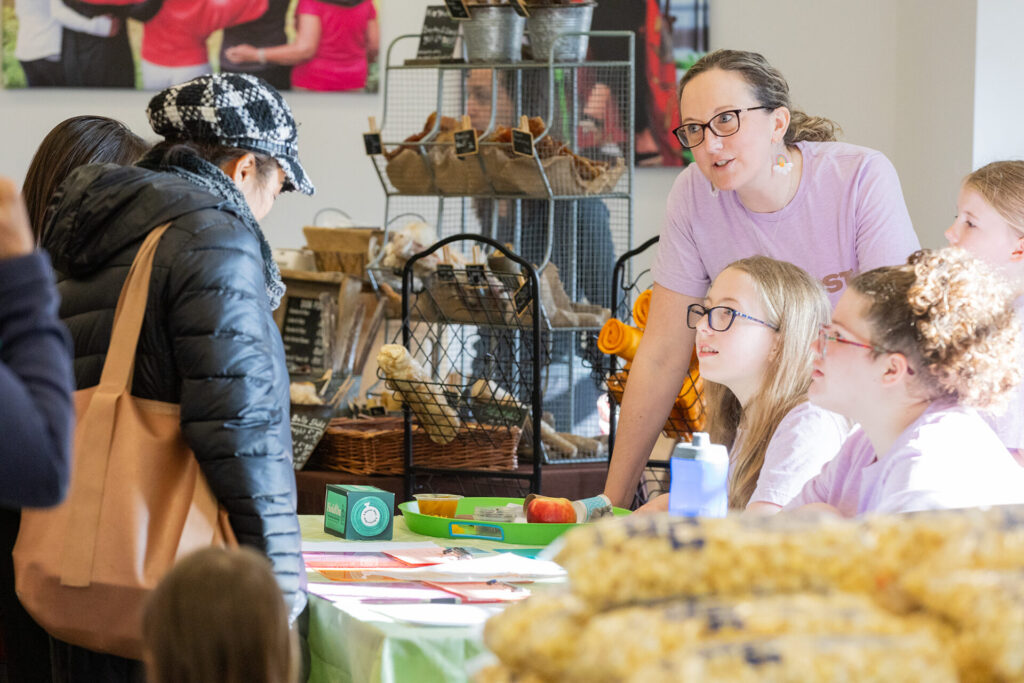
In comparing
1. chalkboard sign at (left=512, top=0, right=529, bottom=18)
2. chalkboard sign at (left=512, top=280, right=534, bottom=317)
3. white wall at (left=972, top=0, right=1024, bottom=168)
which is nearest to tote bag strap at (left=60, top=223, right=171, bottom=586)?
chalkboard sign at (left=512, top=280, right=534, bottom=317)

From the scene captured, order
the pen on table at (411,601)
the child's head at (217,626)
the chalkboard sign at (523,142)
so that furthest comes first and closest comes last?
the chalkboard sign at (523,142), the pen on table at (411,601), the child's head at (217,626)

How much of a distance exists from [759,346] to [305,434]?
1.55 metres

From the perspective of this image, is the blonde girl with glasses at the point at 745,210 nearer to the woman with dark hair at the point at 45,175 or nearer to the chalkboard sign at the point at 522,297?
the chalkboard sign at the point at 522,297

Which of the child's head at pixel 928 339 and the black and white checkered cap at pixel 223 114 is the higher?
the black and white checkered cap at pixel 223 114

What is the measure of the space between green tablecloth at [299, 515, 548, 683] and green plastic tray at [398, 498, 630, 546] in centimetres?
46

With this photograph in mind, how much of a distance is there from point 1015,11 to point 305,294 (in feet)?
9.53

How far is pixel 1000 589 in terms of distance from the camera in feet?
2.03

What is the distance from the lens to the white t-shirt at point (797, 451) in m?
1.89

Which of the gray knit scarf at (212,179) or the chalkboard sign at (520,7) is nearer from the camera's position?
the gray knit scarf at (212,179)

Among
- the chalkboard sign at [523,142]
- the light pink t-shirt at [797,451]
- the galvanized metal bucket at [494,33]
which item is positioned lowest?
the light pink t-shirt at [797,451]

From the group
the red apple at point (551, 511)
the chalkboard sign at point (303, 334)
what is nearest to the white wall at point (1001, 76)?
the chalkboard sign at point (303, 334)

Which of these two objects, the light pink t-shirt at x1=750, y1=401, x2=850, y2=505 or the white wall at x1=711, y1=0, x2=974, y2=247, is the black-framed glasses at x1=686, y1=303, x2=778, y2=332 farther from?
the white wall at x1=711, y1=0, x2=974, y2=247

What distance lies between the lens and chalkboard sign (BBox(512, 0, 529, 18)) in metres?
3.36

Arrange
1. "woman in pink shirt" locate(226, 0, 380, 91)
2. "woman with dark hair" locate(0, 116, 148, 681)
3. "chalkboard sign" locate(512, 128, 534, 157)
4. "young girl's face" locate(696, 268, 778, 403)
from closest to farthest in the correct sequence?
"woman with dark hair" locate(0, 116, 148, 681)
"young girl's face" locate(696, 268, 778, 403)
"chalkboard sign" locate(512, 128, 534, 157)
"woman in pink shirt" locate(226, 0, 380, 91)
